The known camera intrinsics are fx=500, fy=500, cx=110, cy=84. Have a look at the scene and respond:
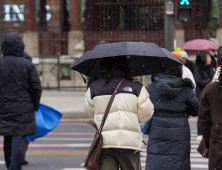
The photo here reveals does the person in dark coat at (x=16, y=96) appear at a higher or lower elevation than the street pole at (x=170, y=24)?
lower

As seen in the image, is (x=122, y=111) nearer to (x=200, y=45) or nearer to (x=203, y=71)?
(x=203, y=71)

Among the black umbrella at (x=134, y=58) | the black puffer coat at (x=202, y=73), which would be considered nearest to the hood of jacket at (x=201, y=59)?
the black puffer coat at (x=202, y=73)

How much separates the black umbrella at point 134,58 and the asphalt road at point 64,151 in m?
2.35

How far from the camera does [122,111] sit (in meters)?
4.32

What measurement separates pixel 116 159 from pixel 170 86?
1333 mm

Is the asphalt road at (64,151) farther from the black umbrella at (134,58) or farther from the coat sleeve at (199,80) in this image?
the black umbrella at (134,58)

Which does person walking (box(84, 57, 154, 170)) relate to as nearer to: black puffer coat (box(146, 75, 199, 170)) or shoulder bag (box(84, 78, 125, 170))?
shoulder bag (box(84, 78, 125, 170))

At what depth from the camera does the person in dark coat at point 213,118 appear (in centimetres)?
411

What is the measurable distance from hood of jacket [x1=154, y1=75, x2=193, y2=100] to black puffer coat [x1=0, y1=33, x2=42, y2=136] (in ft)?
5.81

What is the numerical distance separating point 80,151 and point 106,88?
13.4 ft

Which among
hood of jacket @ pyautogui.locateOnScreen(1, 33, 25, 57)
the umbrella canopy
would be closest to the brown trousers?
Answer: hood of jacket @ pyautogui.locateOnScreen(1, 33, 25, 57)

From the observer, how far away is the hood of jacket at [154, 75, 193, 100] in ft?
17.6

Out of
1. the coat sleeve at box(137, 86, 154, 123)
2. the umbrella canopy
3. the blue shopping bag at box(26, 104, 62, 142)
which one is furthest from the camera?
the umbrella canopy

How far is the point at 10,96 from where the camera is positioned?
6336mm
